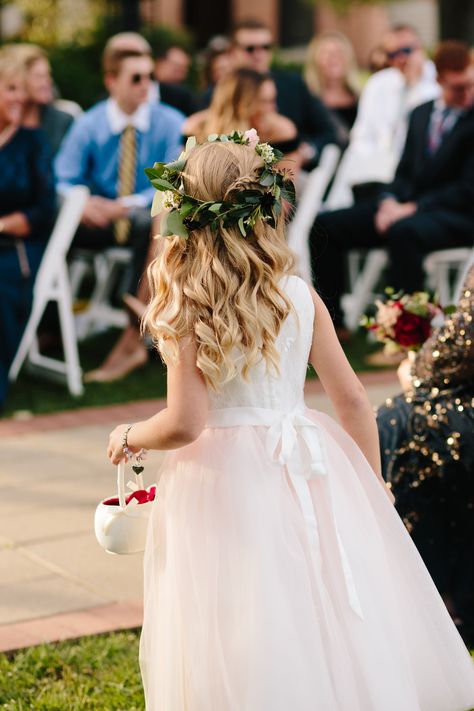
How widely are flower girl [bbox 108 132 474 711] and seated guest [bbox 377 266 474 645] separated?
88 cm

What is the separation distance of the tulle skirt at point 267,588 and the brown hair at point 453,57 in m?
5.41

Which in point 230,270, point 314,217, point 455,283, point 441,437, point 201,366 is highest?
point 230,270

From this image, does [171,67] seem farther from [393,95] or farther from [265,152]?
[265,152]

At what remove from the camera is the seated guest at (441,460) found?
12.3 feet

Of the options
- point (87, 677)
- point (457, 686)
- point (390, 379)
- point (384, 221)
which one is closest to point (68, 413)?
point (390, 379)

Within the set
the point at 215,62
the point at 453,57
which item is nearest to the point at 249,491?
the point at 453,57

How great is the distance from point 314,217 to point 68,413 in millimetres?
2474

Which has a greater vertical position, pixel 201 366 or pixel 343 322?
pixel 201 366

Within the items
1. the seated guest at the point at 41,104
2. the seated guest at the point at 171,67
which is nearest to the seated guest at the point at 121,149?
the seated guest at the point at 41,104

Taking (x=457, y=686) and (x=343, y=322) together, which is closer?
(x=457, y=686)

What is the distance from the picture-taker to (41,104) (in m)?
9.24

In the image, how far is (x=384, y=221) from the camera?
27.0 ft

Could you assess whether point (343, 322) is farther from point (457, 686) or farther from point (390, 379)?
point (457, 686)

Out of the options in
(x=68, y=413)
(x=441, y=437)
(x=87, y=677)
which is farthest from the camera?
(x=68, y=413)
